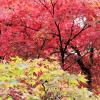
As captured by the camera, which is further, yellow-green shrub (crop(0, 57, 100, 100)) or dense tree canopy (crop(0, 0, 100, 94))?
dense tree canopy (crop(0, 0, 100, 94))

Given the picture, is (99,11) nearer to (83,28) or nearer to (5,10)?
(83,28)

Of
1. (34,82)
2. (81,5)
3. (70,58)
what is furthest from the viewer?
(70,58)

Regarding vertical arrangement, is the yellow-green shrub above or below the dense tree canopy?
below

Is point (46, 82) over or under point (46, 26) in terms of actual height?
under

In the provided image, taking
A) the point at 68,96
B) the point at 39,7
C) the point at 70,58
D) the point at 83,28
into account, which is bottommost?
the point at 68,96

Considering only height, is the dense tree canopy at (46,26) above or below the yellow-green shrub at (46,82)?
above

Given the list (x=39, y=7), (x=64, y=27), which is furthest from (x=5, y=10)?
(x=64, y=27)

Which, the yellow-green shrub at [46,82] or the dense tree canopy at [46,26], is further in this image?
the dense tree canopy at [46,26]

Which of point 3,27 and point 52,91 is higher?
point 3,27

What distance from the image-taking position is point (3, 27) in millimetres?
11352

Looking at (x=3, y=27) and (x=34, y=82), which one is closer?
(x=34, y=82)

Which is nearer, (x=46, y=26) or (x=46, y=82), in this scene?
(x=46, y=82)

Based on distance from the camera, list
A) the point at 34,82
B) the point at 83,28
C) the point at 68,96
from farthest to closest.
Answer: the point at 83,28 → the point at 34,82 → the point at 68,96

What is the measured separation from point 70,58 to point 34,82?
7.83 metres
